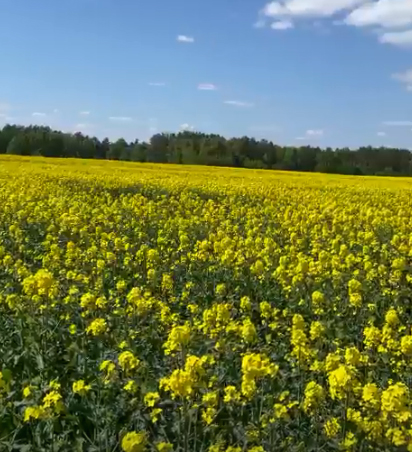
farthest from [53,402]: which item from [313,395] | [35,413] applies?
[313,395]

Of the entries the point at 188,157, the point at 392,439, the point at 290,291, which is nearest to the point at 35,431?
the point at 392,439

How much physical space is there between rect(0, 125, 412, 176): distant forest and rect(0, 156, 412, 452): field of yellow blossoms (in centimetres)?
5117

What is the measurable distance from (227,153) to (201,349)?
198 feet

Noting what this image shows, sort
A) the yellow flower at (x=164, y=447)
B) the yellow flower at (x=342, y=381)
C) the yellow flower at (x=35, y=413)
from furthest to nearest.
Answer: the yellow flower at (x=342, y=381)
the yellow flower at (x=35, y=413)
the yellow flower at (x=164, y=447)

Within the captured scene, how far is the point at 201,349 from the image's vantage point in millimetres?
4754

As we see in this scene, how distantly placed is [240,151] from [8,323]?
6049cm

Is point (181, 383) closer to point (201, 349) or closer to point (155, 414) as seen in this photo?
point (155, 414)

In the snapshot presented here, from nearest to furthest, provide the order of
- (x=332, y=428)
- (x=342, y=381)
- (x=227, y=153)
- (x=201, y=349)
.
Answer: (x=342, y=381) < (x=332, y=428) < (x=201, y=349) < (x=227, y=153)

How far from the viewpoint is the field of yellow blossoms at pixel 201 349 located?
356 centimetres

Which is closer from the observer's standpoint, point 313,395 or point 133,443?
point 133,443

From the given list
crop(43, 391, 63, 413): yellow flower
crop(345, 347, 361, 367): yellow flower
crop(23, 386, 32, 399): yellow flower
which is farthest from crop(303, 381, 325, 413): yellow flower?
crop(23, 386, 32, 399): yellow flower

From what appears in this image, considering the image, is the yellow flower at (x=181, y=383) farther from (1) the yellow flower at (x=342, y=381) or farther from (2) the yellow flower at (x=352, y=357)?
(2) the yellow flower at (x=352, y=357)

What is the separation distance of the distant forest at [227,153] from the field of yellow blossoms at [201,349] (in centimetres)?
5117

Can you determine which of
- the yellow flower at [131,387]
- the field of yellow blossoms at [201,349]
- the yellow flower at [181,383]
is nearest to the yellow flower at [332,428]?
the field of yellow blossoms at [201,349]
